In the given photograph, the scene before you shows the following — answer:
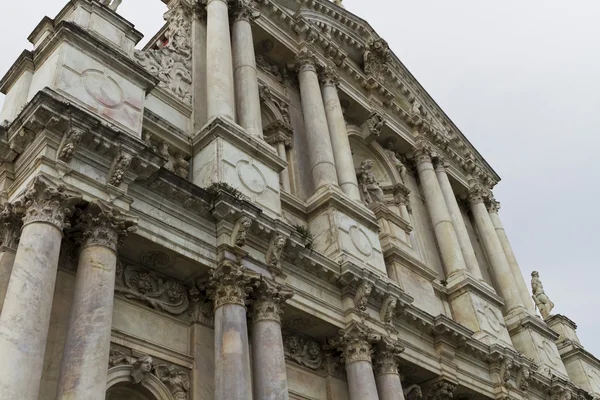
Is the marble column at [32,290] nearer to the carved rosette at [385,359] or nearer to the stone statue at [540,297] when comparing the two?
the carved rosette at [385,359]

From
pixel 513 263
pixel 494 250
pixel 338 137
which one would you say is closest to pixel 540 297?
pixel 513 263

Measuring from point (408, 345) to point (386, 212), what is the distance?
4.55 meters

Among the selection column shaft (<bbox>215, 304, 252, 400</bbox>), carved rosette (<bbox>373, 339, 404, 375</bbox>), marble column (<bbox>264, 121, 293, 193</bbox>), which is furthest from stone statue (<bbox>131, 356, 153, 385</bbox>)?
marble column (<bbox>264, 121, 293, 193</bbox>)

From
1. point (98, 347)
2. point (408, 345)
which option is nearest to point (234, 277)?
point (98, 347)

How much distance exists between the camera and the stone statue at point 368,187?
18.3 meters

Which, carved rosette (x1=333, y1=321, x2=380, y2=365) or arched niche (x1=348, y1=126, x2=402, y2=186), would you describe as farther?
arched niche (x1=348, y1=126, x2=402, y2=186)

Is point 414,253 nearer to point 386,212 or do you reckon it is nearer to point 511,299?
point 386,212

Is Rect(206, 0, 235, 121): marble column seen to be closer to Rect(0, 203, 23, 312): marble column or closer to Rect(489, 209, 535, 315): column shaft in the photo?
Rect(0, 203, 23, 312): marble column

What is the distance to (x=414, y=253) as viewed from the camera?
17766 mm

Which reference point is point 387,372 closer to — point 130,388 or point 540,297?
point 130,388

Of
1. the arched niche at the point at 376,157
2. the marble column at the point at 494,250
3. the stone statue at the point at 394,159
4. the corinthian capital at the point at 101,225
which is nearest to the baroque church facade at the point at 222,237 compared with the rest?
the corinthian capital at the point at 101,225

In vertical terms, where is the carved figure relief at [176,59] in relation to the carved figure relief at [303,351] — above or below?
above

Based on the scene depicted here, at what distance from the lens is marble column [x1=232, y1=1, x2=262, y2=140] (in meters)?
13.8

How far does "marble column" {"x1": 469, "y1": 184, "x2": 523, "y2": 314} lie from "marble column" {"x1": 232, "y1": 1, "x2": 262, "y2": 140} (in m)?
11.4
